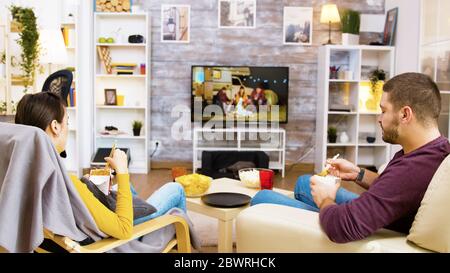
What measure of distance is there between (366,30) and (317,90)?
97 cm

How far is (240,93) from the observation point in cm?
588

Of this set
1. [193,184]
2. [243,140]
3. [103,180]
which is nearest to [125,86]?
[243,140]

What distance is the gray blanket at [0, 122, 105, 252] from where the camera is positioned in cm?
147

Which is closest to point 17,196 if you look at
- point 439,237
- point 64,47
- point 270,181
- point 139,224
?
point 139,224

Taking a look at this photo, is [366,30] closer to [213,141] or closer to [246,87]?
[246,87]

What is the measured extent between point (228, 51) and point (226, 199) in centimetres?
368

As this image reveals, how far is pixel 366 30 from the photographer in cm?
607

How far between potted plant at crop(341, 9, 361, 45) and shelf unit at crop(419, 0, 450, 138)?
89 centimetres

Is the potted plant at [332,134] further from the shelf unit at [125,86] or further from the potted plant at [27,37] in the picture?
the potted plant at [27,37]

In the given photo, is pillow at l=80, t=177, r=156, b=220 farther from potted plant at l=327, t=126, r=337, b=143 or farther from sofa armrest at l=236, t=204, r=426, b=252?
potted plant at l=327, t=126, r=337, b=143

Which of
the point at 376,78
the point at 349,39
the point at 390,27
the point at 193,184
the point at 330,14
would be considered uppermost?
the point at 330,14

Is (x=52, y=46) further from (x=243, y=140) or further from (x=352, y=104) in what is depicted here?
(x=352, y=104)

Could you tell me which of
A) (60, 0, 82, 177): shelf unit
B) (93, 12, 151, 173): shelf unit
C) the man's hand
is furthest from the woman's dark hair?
(93, 12, 151, 173): shelf unit

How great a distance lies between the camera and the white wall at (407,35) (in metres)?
5.19
